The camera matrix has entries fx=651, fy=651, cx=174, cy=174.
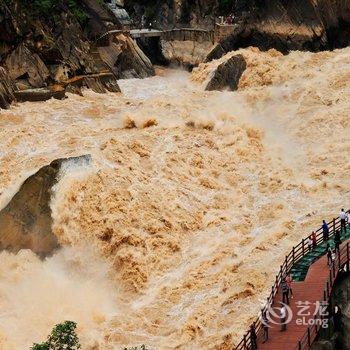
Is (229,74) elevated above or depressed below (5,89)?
below

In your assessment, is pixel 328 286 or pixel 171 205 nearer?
pixel 328 286

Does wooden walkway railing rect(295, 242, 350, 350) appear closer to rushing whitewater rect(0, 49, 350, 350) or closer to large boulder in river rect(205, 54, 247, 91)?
rushing whitewater rect(0, 49, 350, 350)

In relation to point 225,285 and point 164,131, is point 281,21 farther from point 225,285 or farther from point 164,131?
point 225,285

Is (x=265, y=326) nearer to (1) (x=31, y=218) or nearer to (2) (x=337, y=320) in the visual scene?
(2) (x=337, y=320)
